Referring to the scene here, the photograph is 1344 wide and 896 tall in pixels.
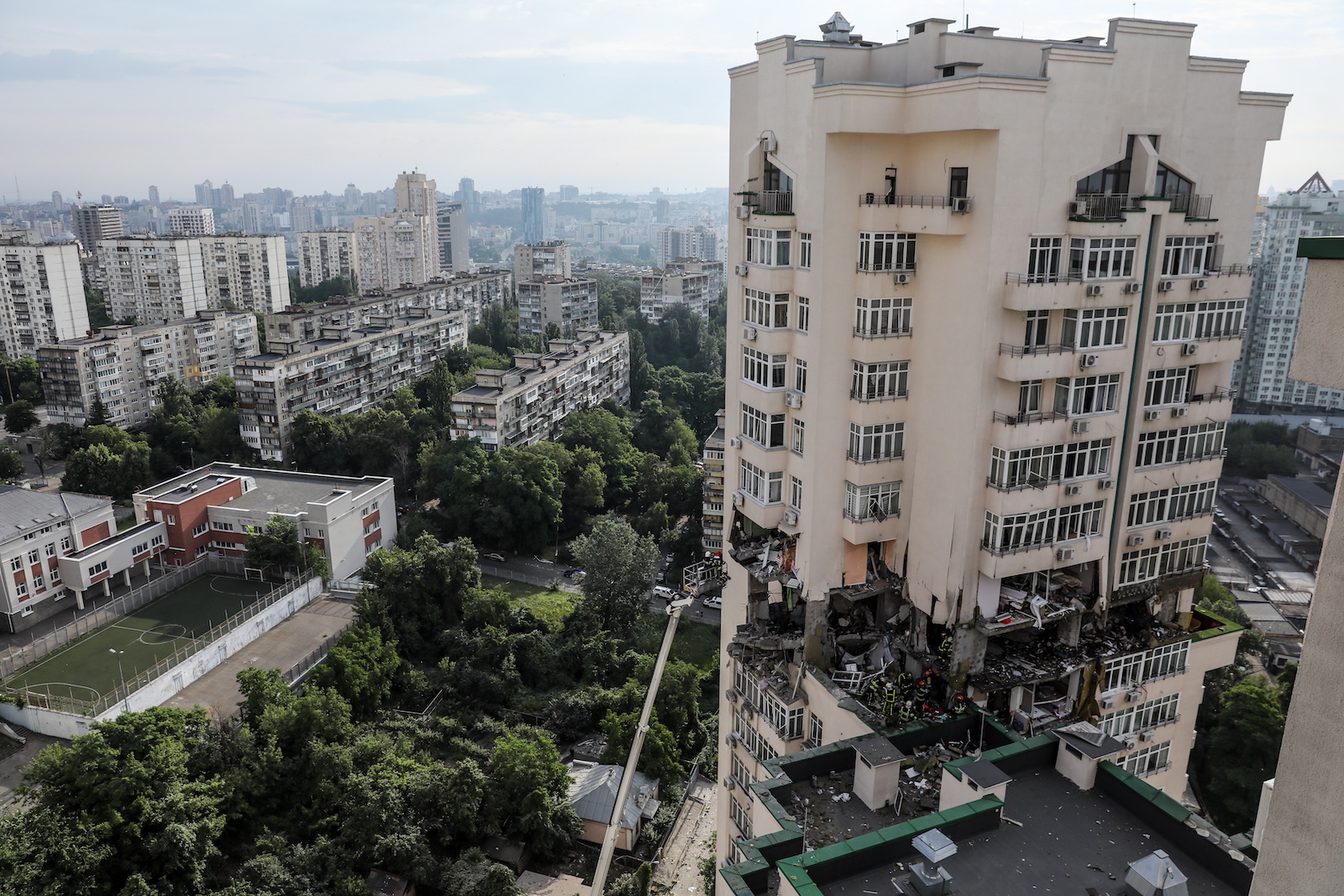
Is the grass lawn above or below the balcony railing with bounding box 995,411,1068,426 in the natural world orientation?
below


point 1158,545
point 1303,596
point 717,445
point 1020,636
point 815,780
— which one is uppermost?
point 1158,545

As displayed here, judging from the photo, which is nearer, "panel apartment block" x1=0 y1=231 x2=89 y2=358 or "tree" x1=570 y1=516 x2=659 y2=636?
"tree" x1=570 y1=516 x2=659 y2=636

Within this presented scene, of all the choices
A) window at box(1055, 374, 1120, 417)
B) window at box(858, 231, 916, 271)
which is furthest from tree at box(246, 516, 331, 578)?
window at box(1055, 374, 1120, 417)

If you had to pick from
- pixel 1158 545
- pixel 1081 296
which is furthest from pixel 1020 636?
pixel 1081 296

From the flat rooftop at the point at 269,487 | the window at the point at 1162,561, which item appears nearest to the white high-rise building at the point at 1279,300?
the window at the point at 1162,561

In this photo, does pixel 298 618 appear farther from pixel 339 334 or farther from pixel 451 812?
pixel 339 334

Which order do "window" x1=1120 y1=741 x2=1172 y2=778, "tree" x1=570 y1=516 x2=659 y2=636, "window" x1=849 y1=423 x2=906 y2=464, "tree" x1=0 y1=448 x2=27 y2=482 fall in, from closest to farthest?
"window" x1=849 y1=423 x2=906 y2=464 → "window" x1=1120 y1=741 x2=1172 y2=778 → "tree" x1=570 y1=516 x2=659 y2=636 → "tree" x1=0 y1=448 x2=27 y2=482

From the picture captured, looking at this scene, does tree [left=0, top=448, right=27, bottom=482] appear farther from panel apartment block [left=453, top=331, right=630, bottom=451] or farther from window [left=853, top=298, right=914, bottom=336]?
window [left=853, top=298, right=914, bottom=336]
